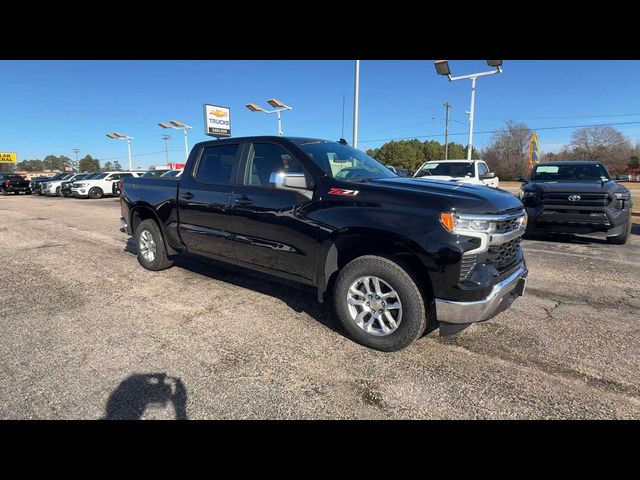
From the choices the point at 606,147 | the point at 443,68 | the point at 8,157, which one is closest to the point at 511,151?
the point at 606,147

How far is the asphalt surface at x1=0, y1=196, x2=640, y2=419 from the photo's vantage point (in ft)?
8.12

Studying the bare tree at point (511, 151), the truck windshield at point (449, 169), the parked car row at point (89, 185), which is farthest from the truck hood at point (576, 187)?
the bare tree at point (511, 151)

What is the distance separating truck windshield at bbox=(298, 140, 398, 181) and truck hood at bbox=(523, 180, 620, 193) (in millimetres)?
5114

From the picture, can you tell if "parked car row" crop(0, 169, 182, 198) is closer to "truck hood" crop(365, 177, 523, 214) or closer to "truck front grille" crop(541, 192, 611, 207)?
"truck front grille" crop(541, 192, 611, 207)

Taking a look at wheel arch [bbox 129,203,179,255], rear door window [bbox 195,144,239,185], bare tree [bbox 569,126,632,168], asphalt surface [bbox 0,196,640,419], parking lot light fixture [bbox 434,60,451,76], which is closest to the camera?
asphalt surface [bbox 0,196,640,419]

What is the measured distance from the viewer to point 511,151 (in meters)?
74.1

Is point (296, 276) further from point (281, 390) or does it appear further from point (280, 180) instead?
point (281, 390)

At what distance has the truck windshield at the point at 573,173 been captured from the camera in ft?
27.9

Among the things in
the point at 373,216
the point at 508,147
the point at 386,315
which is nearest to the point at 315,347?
the point at 386,315

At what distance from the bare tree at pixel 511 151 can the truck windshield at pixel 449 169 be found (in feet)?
216

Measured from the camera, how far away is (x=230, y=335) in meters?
3.54

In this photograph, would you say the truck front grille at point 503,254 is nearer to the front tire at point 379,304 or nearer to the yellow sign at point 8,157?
the front tire at point 379,304

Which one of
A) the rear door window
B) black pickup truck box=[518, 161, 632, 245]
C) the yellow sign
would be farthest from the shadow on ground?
the yellow sign
